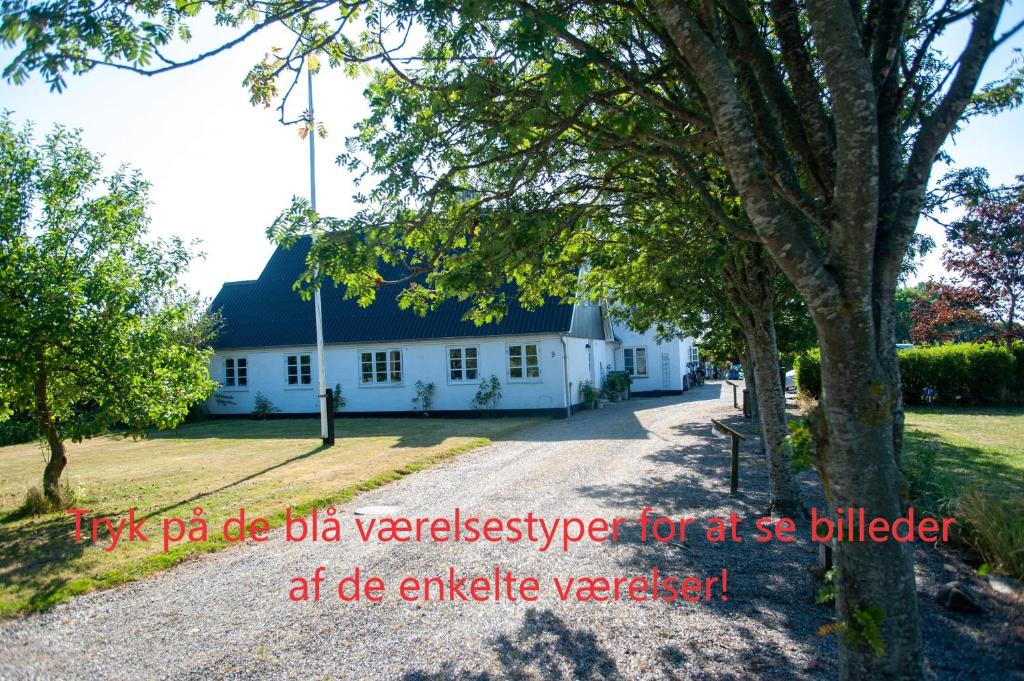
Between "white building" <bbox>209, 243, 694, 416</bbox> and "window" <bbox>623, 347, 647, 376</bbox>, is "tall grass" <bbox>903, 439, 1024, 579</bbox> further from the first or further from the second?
"window" <bbox>623, 347, 647, 376</bbox>

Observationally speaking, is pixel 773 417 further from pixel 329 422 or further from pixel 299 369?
pixel 299 369

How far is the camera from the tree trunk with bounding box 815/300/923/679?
307 centimetres

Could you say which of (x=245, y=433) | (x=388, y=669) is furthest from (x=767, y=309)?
(x=245, y=433)

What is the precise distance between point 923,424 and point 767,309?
1230 centimetres

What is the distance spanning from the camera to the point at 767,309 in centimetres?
773

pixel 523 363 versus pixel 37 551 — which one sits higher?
pixel 523 363

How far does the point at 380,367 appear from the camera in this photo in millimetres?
25234

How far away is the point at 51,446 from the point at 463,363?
15.6m

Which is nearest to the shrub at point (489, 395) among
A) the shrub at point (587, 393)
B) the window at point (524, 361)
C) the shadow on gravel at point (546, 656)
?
the window at point (524, 361)

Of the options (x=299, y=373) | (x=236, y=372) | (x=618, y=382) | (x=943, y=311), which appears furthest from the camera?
(x=618, y=382)

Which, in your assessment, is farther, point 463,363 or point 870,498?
point 463,363

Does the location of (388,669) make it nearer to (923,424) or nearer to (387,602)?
(387,602)

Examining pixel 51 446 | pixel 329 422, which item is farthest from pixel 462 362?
pixel 51 446

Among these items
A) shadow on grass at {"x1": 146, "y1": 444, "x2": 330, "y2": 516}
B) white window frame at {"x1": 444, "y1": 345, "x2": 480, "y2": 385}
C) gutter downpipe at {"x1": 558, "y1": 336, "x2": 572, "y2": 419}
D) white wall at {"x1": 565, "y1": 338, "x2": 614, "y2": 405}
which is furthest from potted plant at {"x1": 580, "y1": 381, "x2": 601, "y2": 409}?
shadow on grass at {"x1": 146, "y1": 444, "x2": 330, "y2": 516}
